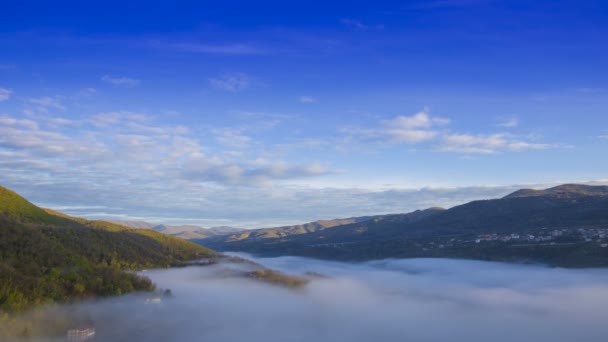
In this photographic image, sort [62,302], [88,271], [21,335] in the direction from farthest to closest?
1. [88,271]
2. [62,302]
3. [21,335]

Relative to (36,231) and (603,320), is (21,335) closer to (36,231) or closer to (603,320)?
(36,231)

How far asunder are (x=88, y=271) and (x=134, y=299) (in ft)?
63.5

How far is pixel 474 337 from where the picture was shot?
199 metres

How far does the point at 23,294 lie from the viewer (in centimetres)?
11481

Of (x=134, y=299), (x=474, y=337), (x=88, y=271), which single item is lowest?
(x=474, y=337)

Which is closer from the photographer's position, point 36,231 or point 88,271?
point 88,271

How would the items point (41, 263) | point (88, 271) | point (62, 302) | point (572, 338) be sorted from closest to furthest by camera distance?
point (62, 302)
point (41, 263)
point (88, 271)
point (572, 338)

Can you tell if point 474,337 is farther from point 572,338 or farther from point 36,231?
point 36,231

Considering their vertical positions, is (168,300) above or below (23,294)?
below

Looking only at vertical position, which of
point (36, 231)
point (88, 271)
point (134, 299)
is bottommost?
point (134, 299)

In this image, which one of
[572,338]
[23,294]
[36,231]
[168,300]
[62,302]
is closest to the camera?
[23,294]

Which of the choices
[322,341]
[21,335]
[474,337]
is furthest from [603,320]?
[21,335]

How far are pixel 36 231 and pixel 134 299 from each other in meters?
44.5

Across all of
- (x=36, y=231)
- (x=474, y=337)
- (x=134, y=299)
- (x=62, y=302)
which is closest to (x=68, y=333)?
(x=62, y=302)
